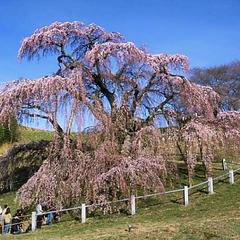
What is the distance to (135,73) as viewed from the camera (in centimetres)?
2159

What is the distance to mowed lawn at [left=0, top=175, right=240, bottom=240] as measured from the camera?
12.2 meters

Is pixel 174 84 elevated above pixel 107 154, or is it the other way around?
pixel 174 84

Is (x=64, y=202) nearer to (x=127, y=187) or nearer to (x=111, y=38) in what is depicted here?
(x=127, y=187)

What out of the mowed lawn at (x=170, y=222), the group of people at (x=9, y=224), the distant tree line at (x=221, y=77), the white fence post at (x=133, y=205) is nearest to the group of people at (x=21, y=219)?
the group of people at (x=9, y=224)

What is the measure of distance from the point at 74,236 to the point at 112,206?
4675mm

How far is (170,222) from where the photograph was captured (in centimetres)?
1522

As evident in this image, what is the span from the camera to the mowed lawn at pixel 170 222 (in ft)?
40.1

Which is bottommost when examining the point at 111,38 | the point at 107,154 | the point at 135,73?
the point at 107,154

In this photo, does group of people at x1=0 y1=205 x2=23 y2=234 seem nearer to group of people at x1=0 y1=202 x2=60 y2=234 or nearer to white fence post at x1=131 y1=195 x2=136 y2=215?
group of people at x1=0 y1=202 x2=60 y2=234

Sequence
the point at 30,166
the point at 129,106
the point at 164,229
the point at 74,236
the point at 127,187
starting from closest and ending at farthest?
the point at 164,229, the point at 74,236, the point at 127,187, the point at 129,106, the point at 30,166

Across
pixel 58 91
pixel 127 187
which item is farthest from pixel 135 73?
pixel 127 187

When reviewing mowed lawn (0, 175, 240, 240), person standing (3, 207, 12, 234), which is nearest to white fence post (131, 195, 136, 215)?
mowed lawn (0, 175, 240, 240)

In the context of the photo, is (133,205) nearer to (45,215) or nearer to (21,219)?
(45,215)

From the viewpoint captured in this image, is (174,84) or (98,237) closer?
(98,237)
